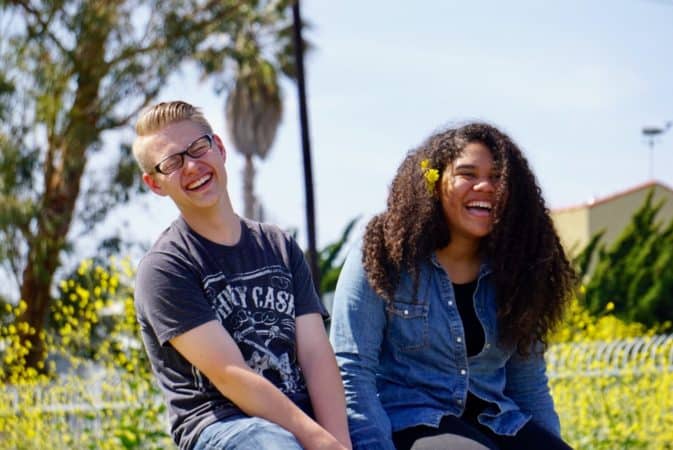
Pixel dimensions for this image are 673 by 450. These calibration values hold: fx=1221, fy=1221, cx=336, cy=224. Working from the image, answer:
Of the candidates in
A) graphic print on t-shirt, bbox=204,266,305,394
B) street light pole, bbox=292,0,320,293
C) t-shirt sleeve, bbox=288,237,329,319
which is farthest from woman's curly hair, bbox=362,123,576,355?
street light pole, bbox=292,0,320,293

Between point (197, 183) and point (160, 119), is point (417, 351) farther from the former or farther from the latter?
point (160, 119)

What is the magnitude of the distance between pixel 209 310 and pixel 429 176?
79 cm

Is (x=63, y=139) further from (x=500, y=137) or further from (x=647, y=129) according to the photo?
(x=647, y=129)

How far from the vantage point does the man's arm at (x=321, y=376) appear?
2.83 m

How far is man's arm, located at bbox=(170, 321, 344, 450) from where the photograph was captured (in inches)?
106

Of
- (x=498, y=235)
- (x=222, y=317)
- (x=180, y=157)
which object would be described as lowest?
(x=222, y=317)

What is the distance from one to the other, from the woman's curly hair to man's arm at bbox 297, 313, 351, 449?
1.03ft

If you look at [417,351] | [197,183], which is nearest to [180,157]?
[197,183]

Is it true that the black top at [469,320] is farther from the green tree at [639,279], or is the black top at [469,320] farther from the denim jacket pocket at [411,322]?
the green tree at [639,279]

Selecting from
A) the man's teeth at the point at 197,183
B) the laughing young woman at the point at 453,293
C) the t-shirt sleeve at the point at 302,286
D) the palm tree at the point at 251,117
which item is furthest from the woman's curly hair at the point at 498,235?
the palm tree at the point at 251,117

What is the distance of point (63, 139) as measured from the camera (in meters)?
15.4

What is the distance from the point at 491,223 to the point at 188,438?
1037 millimetres

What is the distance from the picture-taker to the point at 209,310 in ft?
A: 9.06

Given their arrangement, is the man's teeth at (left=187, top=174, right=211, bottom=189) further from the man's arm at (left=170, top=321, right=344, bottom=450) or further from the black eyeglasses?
the man's arm at (left=170, top=321, right=344, bottom=450)
